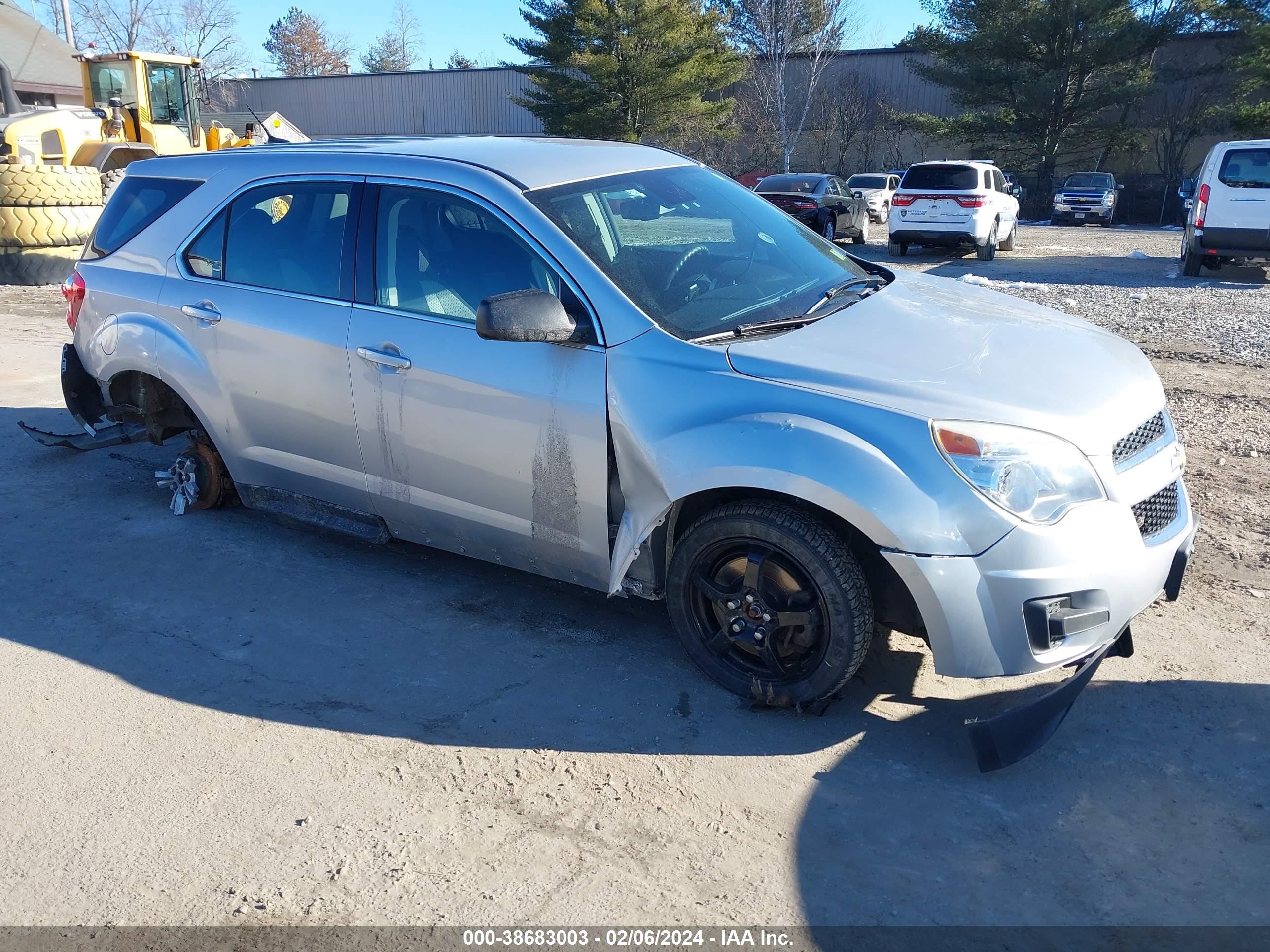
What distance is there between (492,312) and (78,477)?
12.7 ft

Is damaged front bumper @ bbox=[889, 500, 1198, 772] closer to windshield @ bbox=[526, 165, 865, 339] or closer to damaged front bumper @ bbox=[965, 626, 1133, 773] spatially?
damaged front bumper @ bbox=[965, 626, 1133, 773]

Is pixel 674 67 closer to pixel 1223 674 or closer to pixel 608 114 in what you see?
pixel 608 114

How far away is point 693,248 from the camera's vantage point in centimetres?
414

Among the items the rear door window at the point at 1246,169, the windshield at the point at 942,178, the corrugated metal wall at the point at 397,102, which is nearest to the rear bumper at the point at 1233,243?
the rear door window at the point at 1246,169

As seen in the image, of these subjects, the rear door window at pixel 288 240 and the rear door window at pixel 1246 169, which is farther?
the rear door window at pixel 1246 169

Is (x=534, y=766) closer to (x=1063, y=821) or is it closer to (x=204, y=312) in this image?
(x=1063, y=821)

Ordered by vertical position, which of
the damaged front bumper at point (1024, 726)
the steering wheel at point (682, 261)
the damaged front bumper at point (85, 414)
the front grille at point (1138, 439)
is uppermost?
the steering wheel at point (682, 261)

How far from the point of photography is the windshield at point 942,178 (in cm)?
1861

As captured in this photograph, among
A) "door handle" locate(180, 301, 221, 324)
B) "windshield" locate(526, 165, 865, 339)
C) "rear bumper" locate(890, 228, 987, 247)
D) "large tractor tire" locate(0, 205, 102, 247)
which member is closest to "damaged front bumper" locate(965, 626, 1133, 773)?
"windshield" locate(526, 165, 865, 339)

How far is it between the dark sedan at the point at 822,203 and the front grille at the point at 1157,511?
678 inches

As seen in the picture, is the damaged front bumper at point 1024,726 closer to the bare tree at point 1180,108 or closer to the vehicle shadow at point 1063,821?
the vehicle shadow at point 1063,821

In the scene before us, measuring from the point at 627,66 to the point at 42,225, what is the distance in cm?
2704

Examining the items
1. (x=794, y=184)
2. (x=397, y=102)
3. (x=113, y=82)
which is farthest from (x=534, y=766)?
(x=397, y=102)

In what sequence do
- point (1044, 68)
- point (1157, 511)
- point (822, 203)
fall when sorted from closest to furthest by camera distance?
1. point (1157, 511)
2. point (822, 203)
3. point (1044, 68)
